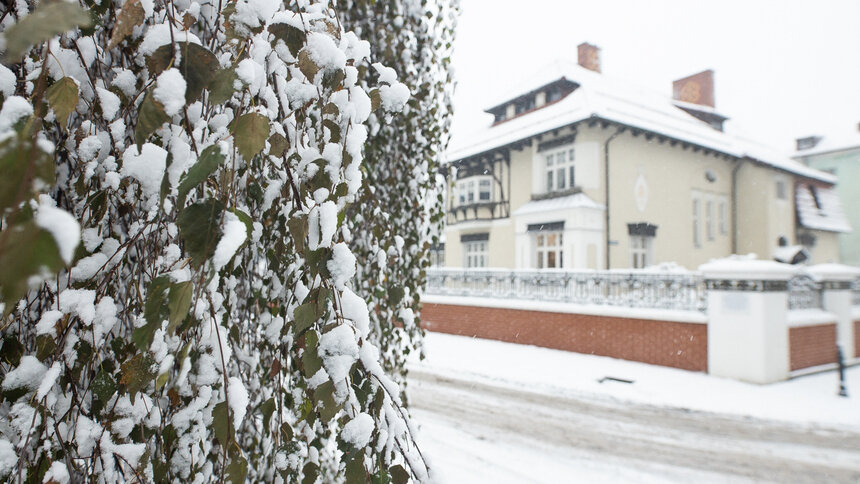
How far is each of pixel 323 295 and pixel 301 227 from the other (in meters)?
0.13

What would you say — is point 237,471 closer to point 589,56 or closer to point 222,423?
Answer: point 222,423

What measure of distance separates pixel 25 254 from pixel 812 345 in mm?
10450

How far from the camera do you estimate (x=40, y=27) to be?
40 cm

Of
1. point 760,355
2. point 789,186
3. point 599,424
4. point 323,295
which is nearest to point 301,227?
point 323,295

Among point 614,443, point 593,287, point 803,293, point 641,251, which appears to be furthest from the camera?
point 641,251

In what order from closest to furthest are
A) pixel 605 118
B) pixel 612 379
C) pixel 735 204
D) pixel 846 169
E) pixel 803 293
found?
pixel 612 379
pixel 803 293
pixel 605 118
pixel 735 204
pixel 846 169

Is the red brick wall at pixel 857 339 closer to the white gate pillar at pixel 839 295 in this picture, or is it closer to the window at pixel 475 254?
the white gate pillar at pixel 839 295

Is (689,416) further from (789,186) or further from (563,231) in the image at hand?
(789,186)

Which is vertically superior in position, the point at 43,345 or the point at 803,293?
the point at 43,345

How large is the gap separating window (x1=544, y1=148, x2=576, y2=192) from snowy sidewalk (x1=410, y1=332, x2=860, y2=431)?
6522 mm

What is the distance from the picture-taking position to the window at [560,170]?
14.2 meters

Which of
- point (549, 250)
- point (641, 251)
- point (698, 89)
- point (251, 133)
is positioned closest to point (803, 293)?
point (641, 251)

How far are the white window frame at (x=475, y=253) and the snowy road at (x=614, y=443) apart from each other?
34.6ft

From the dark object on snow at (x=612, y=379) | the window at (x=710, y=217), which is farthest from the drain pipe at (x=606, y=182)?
the dark object on snow at (x=612, y=379)
